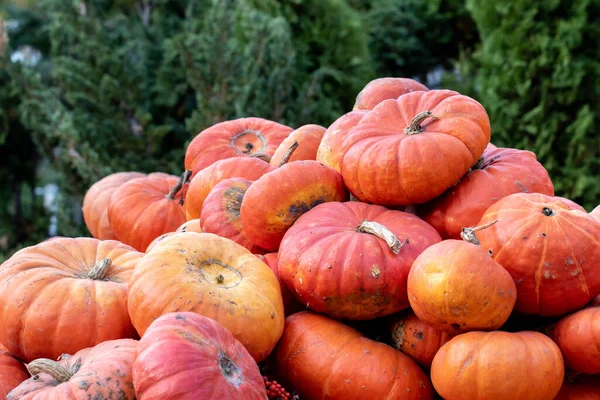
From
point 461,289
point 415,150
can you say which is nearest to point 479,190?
point 415,150

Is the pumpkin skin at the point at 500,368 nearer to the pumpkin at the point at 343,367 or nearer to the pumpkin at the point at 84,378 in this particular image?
the pumpkin at the point at 343,367

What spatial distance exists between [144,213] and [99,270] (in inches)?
39.6

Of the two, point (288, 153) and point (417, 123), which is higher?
point (417, 123)

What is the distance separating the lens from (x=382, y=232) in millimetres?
1934

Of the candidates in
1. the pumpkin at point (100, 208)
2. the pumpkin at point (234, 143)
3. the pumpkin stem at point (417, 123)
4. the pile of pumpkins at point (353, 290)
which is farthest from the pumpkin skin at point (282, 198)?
the pumpkin at point (100, 208)

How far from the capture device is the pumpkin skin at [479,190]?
6.79ft

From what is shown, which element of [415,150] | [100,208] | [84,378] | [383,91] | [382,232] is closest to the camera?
[84,378]

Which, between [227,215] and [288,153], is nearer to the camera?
[227,215]

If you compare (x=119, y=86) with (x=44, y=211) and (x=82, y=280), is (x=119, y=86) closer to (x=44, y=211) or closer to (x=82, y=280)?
(x=44, y=211)

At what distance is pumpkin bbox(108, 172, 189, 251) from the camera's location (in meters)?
3.10

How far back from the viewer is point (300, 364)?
75.0 inches

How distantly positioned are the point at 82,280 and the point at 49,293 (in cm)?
13

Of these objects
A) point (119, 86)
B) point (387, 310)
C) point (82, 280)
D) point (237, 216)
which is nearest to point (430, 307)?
point (387, 310)

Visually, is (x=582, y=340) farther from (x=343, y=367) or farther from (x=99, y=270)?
(x=99, y=270)
